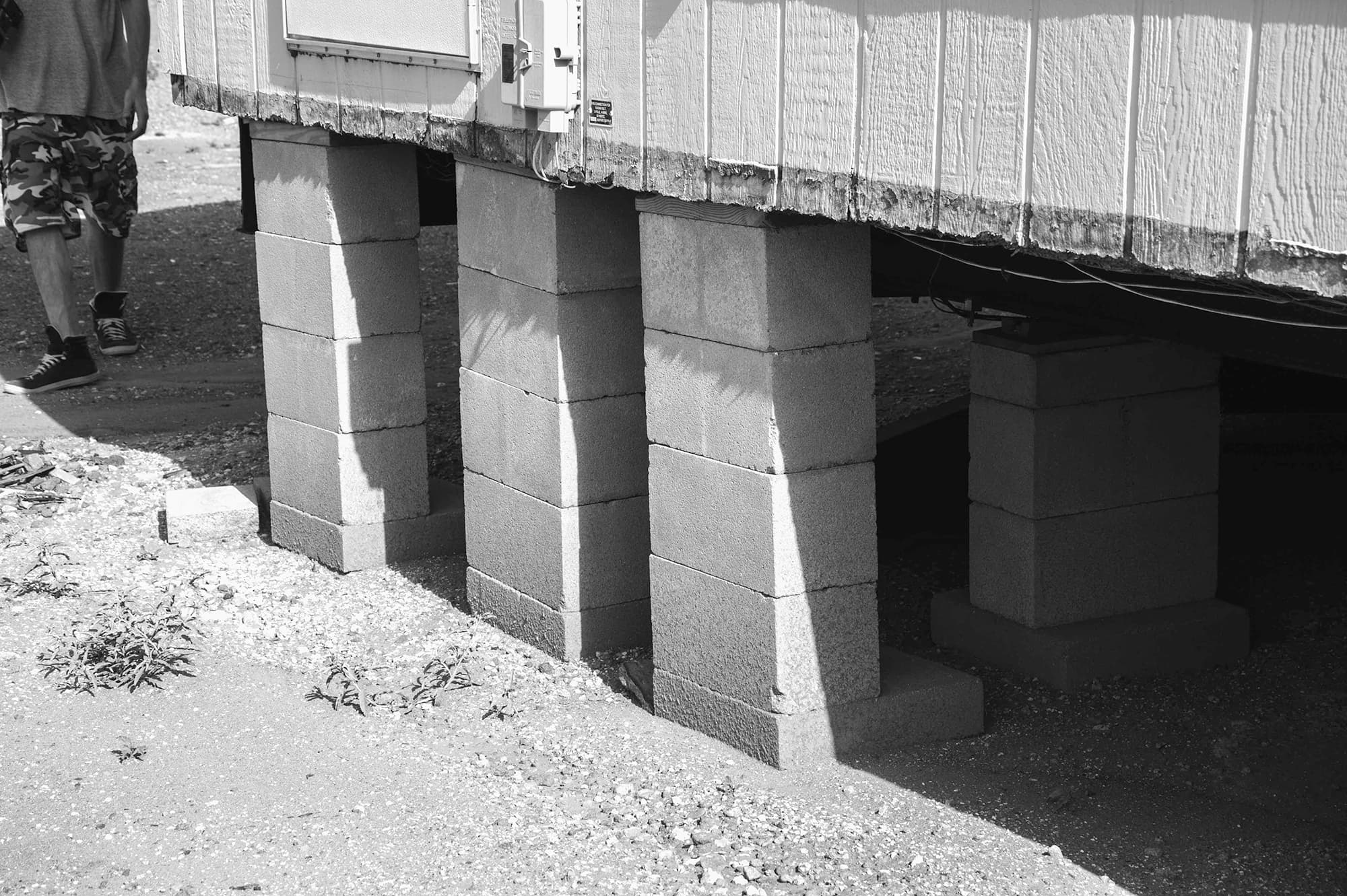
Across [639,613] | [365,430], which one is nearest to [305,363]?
[365,430]

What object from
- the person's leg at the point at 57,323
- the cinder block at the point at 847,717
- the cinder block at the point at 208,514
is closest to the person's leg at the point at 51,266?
the person's leg at the point at 57,323

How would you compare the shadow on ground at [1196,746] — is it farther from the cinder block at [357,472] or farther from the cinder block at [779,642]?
the cinder block at [357,472]

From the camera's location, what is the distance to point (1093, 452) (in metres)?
6.11

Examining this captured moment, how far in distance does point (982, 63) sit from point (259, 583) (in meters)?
4.49

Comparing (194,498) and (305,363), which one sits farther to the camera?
(194,498)

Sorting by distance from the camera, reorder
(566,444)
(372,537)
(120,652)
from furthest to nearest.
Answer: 1. (372,537)
2. (120,652)
3. (566,444)

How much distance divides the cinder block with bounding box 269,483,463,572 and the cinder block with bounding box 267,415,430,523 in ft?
0.15

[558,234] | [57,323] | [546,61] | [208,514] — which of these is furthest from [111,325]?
[546,61]

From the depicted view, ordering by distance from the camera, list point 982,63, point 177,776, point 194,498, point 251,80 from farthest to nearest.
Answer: point 194,498, point 251,80, point 177,776, point 982,63

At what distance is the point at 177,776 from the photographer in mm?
5402

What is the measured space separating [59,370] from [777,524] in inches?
249

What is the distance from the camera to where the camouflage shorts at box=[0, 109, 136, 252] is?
31.4ft

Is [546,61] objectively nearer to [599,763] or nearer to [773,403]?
[773,403]

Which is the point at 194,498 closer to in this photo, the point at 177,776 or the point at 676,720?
the point at 177,776
